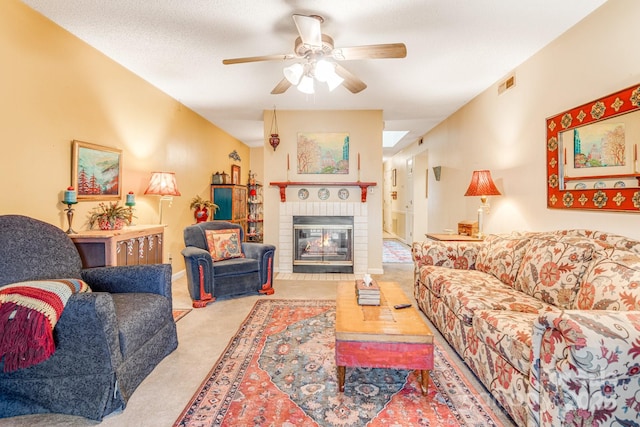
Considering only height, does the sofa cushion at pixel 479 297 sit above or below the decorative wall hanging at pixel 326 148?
below

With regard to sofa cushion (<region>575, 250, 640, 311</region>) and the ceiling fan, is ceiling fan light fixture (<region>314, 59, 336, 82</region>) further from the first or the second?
sofa cushion (<region>575, 250, 640, 311</region>)

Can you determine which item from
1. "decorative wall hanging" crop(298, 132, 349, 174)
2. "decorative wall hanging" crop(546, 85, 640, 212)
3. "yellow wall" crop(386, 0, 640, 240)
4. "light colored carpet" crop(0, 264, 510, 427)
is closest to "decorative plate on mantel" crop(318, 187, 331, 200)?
"decorative wall hanging" crop(298, 132, 349, 174)

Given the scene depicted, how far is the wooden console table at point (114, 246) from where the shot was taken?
256 centimetres

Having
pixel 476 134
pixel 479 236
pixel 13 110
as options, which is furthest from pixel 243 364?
pixel 476 134

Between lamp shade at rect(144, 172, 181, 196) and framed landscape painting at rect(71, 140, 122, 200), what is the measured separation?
1.18 feet

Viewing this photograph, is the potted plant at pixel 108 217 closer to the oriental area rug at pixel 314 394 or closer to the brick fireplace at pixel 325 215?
the oriental area rug at pixel 314 394

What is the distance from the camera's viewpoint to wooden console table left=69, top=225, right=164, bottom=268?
2561 millimetres

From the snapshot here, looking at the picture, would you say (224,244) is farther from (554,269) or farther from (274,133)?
(554,269)

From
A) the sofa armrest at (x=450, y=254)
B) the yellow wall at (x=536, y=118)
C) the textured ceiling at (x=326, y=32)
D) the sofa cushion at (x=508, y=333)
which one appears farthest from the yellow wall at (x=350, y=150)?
the sofa cushion at (x=508, y=333)

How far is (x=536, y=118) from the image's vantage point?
9.66 ft

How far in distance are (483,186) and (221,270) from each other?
3010 mm

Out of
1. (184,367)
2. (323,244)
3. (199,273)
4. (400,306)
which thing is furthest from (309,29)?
(323,244)

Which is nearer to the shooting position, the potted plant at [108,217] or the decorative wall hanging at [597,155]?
the decorative wall hanging at [597,155]

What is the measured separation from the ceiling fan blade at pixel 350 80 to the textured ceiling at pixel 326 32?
34 centimetres
